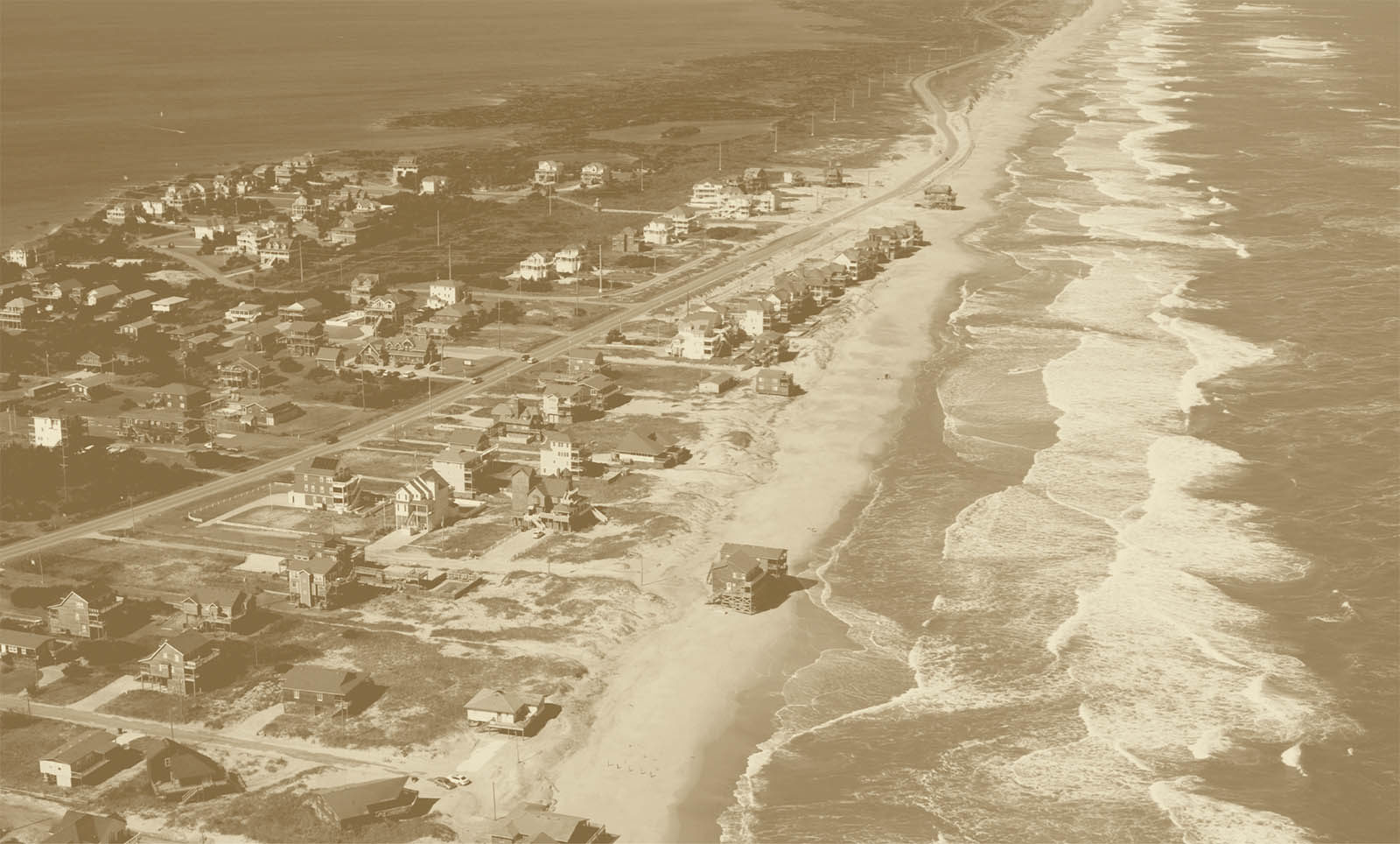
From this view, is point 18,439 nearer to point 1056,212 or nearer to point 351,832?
point 351,832

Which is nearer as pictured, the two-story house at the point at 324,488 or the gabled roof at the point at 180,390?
the two-story house at the point at 324,488

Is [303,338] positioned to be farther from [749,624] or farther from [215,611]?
[749,624]

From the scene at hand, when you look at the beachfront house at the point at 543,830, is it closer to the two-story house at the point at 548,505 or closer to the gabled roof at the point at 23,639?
the gabled roof at the point at 23,639

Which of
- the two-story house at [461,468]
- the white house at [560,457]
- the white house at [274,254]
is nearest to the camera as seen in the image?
the two-story house at [461,468]

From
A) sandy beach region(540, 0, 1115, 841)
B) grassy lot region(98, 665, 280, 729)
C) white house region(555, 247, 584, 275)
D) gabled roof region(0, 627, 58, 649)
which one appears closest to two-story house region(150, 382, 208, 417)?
gabled roof region(0, 627, 58, 649)

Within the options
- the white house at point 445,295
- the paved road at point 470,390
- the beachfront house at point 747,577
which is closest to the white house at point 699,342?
the paved road at point 470,390
